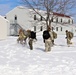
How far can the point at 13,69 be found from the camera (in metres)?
12.3

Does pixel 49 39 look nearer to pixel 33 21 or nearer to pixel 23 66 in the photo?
pixel 23 66

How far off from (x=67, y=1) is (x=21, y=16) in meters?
21.6

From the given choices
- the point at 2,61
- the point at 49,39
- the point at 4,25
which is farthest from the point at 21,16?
the point at 2,61

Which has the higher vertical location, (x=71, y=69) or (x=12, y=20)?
(x=12, y=20)

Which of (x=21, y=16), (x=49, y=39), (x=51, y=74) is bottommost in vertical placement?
(x=51, y=74)

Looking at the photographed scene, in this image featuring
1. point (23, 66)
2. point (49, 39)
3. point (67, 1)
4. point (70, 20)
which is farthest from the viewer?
point (70, 20)

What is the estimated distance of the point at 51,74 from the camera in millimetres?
11258

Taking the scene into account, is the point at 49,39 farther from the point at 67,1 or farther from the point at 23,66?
the point at 67,1

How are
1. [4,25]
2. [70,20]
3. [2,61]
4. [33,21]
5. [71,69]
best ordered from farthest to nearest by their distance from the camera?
[70,20], [33,21], [4,25], [2,61], [71,69]

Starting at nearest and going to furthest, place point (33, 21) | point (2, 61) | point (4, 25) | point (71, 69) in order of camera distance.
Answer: point (71, 69) < point (2, 61) < point (4, 25) < point (33, 21)

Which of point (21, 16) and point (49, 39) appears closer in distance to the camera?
point (49, 39)

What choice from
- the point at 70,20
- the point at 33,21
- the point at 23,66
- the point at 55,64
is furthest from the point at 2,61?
the point at 70,20

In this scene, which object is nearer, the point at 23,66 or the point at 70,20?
the point at 23,66

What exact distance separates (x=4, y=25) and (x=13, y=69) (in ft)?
77.8
